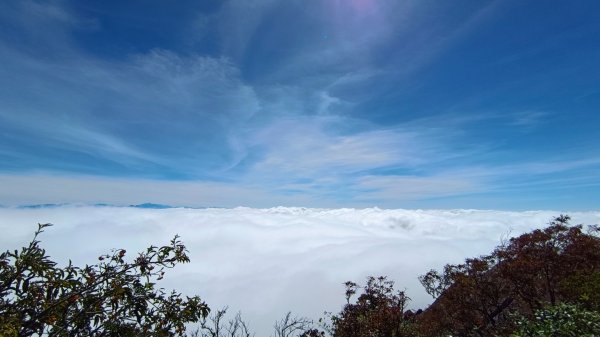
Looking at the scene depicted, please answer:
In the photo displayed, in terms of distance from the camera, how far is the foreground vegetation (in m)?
4.74

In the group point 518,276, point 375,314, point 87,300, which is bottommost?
point 375,314

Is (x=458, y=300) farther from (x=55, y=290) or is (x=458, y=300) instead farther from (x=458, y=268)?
(x=55, y=290)

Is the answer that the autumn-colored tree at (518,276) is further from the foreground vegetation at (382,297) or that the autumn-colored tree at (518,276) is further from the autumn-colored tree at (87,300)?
the autumn-colored tree at (87,300)

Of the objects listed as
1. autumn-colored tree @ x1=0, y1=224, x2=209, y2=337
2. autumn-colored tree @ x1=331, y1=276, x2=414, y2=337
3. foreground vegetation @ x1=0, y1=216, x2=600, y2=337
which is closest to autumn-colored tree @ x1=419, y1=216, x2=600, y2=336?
foreground vegetation @ x1=0, y1=216, x2=600, y2=337

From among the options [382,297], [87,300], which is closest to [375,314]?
[382,297]

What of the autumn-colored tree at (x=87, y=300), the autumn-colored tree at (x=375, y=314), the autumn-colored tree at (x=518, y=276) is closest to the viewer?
the autumn-colored tree at (x=87, y=300)

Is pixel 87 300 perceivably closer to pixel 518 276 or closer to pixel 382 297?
pixel 382 297

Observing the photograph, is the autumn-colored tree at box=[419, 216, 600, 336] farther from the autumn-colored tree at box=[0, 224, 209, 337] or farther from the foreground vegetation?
the autumn-colored tree at box=[0, 224, 209, 337]

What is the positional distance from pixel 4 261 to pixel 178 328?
2698mm

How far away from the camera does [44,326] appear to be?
4848mm

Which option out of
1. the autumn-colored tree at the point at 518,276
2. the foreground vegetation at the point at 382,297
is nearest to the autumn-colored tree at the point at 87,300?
the foreground vegetation at the point at 382,297

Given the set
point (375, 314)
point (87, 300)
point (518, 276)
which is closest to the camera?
point (87, 300)

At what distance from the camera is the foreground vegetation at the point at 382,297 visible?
4.74m

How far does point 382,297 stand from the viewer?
19.3 m
